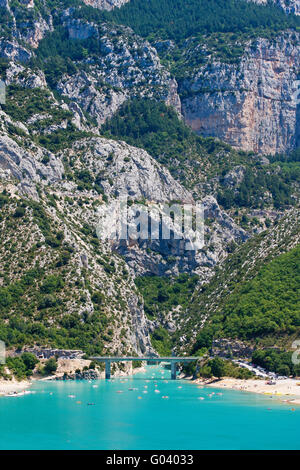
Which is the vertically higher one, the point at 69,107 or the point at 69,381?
the point at 69,107

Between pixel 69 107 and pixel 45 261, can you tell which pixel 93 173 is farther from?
pixel 45 261

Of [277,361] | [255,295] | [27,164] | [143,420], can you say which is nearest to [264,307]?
[255,295]

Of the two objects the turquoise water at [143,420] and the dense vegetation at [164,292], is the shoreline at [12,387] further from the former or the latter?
the dense vegetation at [164,292]

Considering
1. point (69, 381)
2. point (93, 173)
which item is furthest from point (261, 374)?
point (93, 173)

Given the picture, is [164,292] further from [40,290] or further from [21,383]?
[21,383]

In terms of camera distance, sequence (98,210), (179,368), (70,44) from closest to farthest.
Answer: (179,368) < (98,210) < (70,44)

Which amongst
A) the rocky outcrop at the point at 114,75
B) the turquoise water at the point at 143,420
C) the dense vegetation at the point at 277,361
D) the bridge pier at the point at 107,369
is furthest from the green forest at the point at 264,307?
the rocky outcrop at the point at 114,75
